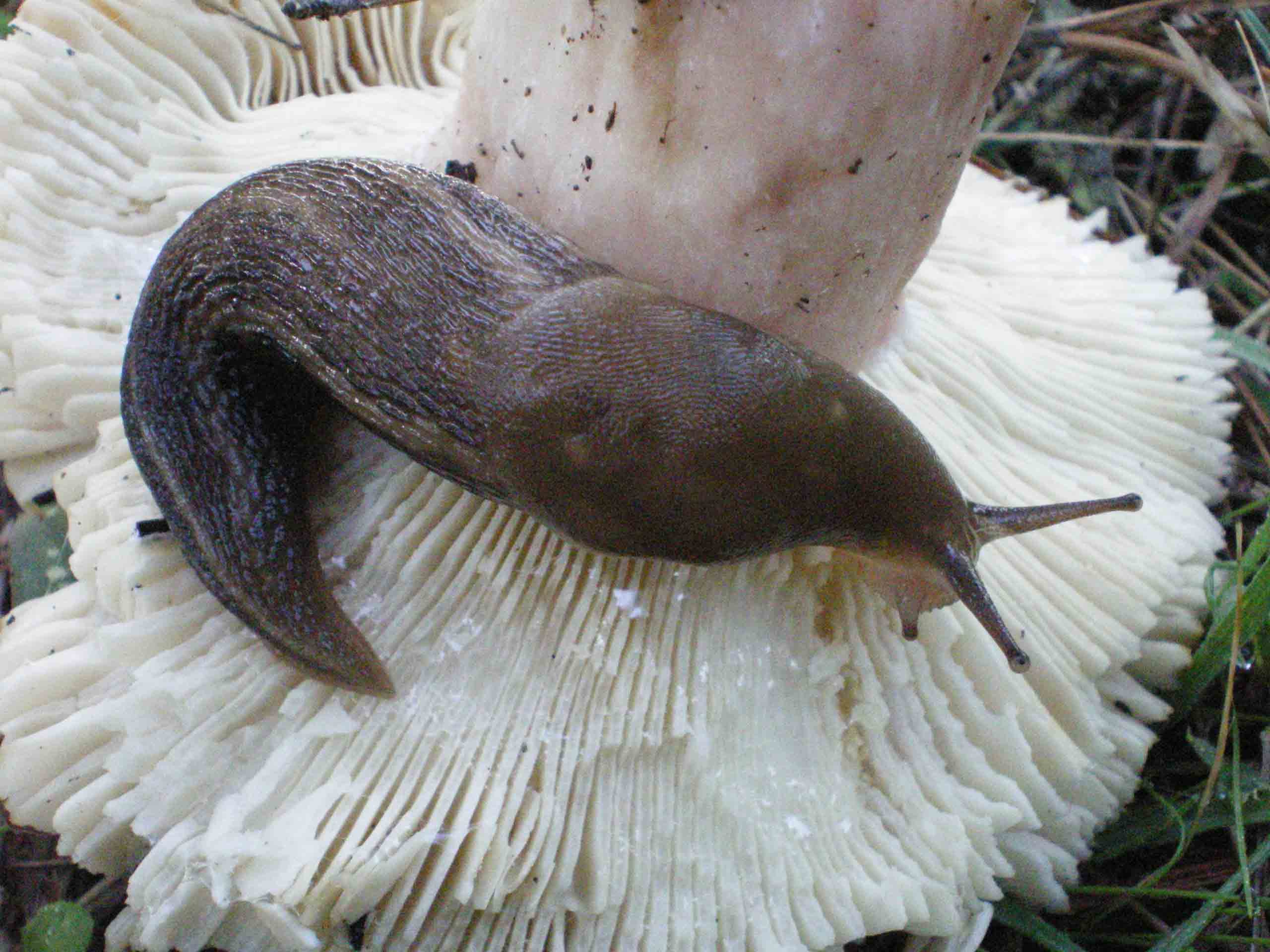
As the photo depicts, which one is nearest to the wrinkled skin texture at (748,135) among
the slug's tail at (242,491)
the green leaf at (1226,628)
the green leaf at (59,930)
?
the slug's tail at (242,491)

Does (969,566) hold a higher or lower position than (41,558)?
higher

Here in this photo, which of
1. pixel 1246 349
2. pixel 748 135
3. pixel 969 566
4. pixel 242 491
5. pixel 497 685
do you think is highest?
pixel 748 135

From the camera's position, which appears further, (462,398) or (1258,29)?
(1258,29)

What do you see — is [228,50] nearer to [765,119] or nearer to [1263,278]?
[765,119]

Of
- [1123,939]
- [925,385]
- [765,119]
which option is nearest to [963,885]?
[1123,939]

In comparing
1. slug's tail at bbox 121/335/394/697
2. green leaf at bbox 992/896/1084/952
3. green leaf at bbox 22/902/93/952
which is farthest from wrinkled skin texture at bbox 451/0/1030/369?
green leaf at bbox 22/902/93/952

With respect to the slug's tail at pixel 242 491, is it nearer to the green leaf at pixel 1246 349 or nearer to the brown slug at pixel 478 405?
the brown slug at pixel 478 405

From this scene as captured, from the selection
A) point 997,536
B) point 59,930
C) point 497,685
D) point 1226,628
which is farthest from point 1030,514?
point 59,930

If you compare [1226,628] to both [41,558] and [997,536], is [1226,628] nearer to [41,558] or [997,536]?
[997,536]
